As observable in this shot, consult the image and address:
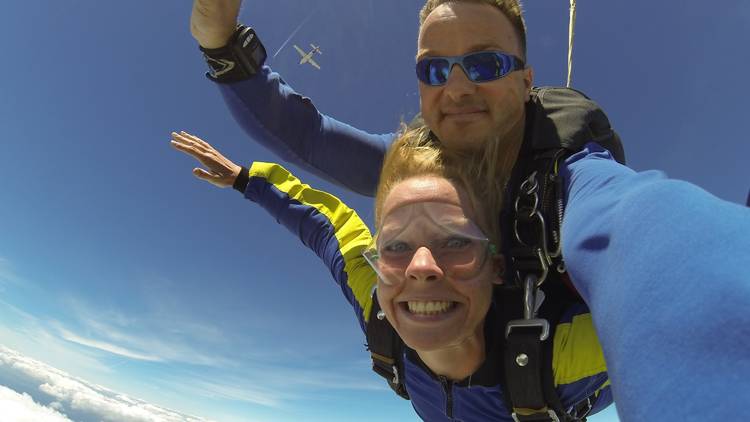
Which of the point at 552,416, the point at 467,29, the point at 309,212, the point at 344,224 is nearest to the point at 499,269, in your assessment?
the point at 552,416

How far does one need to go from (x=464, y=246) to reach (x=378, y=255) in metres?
0.36

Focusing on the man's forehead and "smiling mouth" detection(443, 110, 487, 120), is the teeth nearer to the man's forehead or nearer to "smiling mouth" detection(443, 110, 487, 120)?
"smiling mouth" detection(443, 110, 487, 120)

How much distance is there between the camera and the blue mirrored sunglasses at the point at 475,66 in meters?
1.62

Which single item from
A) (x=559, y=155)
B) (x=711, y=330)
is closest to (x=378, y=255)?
(x=559, y=155)

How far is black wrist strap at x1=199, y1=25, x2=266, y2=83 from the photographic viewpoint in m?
1.91

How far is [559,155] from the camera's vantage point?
1.44 meters

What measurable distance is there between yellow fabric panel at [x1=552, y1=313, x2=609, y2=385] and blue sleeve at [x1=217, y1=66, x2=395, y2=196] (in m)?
1.23

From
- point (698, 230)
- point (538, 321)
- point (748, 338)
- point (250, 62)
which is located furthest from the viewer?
point (250, 62)

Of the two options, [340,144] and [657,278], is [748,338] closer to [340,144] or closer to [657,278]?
[657,278]

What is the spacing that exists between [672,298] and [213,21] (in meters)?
2.01

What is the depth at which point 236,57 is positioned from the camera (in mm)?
1919

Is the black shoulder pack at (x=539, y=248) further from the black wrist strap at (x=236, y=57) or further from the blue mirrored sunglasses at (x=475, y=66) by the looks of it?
the black wrist strap at (x=236, y=57)

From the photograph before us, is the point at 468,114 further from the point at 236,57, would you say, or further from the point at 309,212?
the point at 309,212

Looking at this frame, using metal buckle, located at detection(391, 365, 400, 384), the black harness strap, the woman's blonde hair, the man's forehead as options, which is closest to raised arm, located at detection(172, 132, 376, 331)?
the black harness strap
